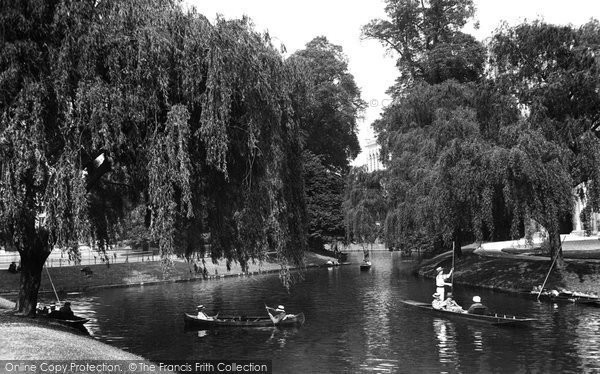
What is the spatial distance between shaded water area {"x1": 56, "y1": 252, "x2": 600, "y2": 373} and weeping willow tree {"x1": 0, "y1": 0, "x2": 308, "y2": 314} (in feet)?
11.7

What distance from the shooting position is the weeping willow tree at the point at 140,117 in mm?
14773

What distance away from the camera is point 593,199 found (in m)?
29.3

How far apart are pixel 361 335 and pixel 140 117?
11.2 metres

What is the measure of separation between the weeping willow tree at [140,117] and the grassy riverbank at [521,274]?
19510 millimetres

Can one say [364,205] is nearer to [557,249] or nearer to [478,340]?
[557,249]

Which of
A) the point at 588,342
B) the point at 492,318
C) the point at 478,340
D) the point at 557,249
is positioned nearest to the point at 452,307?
the point at 492,318

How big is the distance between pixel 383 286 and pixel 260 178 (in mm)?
22737

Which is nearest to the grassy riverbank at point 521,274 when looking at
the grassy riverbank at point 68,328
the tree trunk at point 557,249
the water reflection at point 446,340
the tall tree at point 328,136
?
the tree trunk at point 557,249


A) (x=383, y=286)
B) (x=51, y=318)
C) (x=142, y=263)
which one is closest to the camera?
(x=51, y=318)

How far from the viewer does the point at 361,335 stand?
69.5 ft

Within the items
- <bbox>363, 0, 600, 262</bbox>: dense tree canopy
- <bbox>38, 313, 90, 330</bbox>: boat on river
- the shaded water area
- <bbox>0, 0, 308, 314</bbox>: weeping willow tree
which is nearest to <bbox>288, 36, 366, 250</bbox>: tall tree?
<bbox>363, 0, 600, 262</bbox>: dense tree canopy

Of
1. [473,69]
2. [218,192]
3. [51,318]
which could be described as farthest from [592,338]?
[473,69]

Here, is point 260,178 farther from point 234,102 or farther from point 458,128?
point 458,128

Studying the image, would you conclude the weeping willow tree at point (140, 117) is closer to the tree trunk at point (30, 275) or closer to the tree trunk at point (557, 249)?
the tree trunk at point (30, 275)
